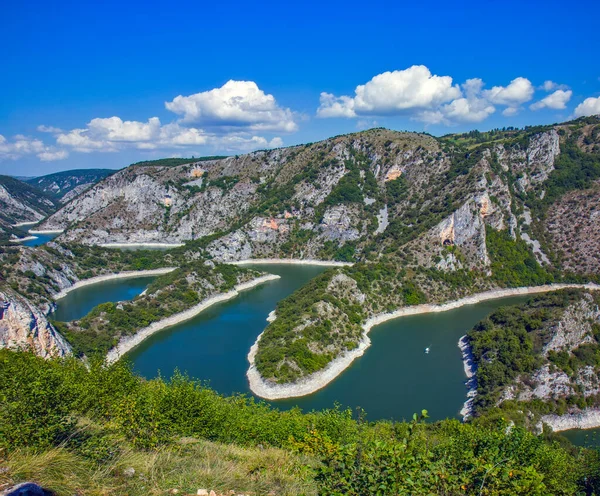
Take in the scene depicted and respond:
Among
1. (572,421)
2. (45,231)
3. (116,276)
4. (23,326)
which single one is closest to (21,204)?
(45,231)

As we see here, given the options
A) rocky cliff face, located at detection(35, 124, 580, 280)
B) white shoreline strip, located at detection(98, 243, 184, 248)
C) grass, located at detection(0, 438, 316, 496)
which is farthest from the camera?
white shoreline strip, located at detection(98, 243, 184, 248)

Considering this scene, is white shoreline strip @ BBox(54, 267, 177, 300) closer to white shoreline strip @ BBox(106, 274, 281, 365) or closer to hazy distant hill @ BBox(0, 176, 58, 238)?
white shoreline strip @ BBox(106, 274, 281, 365)

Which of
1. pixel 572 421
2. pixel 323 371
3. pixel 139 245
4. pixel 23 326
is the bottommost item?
pixel 572 421

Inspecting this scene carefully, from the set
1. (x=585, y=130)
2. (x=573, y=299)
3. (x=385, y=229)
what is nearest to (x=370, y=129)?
(x=385, y=229)

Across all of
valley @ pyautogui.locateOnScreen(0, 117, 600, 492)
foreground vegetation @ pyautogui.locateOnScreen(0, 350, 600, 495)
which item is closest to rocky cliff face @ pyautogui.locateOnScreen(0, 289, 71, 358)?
valley @ pyautogui.locateOnScreen(0, 117, 600, 492)

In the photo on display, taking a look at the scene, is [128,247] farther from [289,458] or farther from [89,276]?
[289,458]

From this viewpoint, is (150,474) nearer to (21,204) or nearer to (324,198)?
(324,198)
